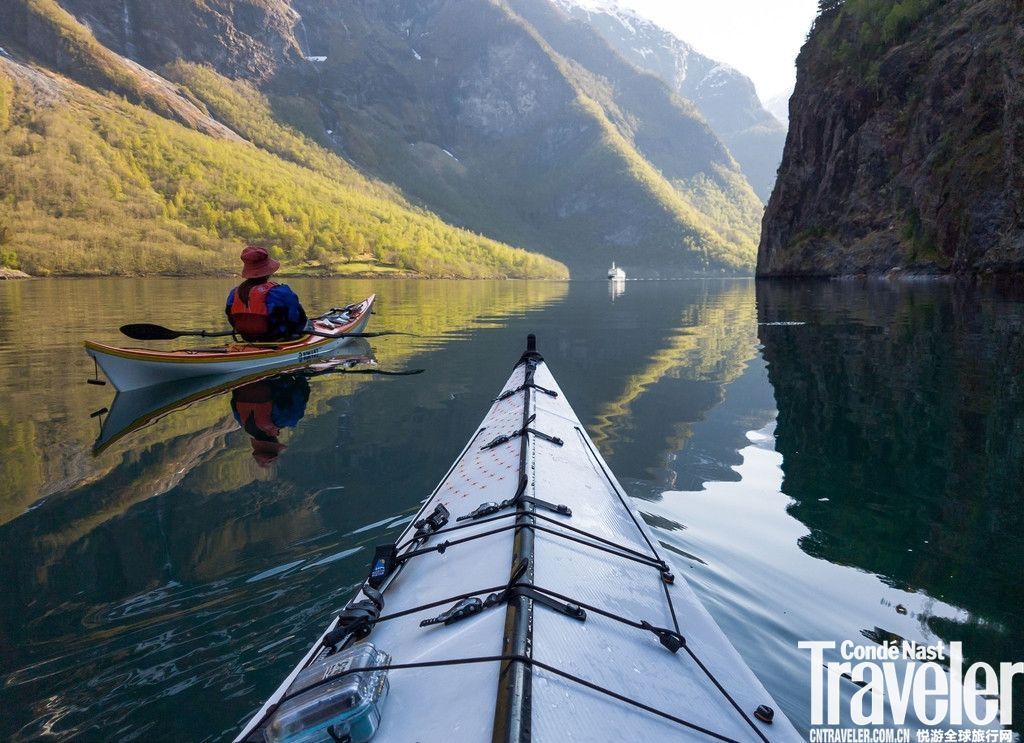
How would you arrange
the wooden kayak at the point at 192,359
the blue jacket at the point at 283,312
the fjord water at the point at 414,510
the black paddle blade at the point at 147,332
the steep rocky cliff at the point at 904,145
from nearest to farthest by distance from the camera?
the fjord water at the point at 414,510
the wooden kayak at the point at 192,359
the black paddle blade at the point at 147,332
the blue jacket at the point at 283,312
the steep rocky cliff at the point at 904,145

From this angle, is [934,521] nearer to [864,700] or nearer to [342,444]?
[864,700]

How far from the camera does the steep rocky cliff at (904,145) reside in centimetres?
2934

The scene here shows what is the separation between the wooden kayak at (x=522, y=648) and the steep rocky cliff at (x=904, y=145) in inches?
1272

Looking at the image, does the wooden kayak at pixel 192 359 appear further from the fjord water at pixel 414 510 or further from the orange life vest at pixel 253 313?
the fjord water at pixel 414 510

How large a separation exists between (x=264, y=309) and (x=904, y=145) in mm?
42236

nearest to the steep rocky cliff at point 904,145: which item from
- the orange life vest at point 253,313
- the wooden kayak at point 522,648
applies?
the orange life vest at point 253,313

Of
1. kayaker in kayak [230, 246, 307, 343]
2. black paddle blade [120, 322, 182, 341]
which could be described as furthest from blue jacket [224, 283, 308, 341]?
black paddle blade [120, 322, 182, 341]

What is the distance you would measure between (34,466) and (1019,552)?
32.9 feet

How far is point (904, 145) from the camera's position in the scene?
130ft

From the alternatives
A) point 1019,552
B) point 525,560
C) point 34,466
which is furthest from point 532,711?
point 34,466

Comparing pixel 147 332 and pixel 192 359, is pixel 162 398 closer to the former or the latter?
pixel 192 359

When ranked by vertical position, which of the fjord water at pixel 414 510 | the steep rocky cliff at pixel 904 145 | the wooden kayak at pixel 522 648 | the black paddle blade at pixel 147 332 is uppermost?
the steep rocky cliff at pixel 904 145

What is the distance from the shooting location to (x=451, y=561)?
3611mm

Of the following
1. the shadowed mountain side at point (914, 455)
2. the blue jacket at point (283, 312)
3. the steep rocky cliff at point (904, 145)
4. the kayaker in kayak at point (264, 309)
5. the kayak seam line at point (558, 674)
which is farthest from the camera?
the steep rocky cliff at point (904, 145)
